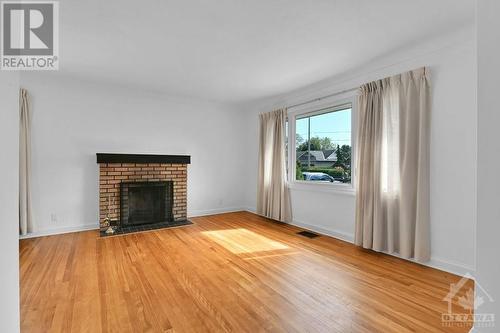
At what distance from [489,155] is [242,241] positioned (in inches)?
129

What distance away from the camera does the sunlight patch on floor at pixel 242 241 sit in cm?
332

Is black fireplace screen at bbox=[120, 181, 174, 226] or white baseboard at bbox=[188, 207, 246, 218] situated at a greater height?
black fireplace screen at bbox=[120, 181, 174, 226]

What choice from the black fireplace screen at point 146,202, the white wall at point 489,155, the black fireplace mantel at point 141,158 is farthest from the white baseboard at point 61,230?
the white wall at point 489,155

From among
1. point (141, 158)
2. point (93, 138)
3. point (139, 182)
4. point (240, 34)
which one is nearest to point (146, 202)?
point (139, 182)

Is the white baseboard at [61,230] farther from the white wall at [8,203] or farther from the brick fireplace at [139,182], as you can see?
the white wall at [8,203]

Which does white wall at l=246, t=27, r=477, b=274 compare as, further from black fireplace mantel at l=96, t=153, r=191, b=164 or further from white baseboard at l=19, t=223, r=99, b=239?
white baseboard at l=19, t=223, r=99, b=239

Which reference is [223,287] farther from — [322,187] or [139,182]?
[139,182]

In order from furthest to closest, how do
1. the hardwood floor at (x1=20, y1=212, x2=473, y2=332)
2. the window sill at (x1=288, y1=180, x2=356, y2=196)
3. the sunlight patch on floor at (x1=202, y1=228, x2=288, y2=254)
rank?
the window sill at (x1=288, y1=180, x2=356, y2=196)
the sunlight patch on floor at (x1=202, y1=228, x2=288, y2=254)
the hardwood floor at (x1=20, y1=212, x2=473, y2=332)

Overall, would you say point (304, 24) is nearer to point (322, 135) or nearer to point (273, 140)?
point (322, 135)

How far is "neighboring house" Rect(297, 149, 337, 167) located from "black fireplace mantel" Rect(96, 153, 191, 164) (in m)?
2.34

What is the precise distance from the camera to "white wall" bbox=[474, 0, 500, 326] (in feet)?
2.13

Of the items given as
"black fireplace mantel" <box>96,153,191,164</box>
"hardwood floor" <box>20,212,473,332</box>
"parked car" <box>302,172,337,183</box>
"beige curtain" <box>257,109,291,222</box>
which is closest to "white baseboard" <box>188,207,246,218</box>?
"beige curtain" <box>257,109,291,222</box>

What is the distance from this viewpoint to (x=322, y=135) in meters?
4.21

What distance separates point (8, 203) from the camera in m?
1.00
